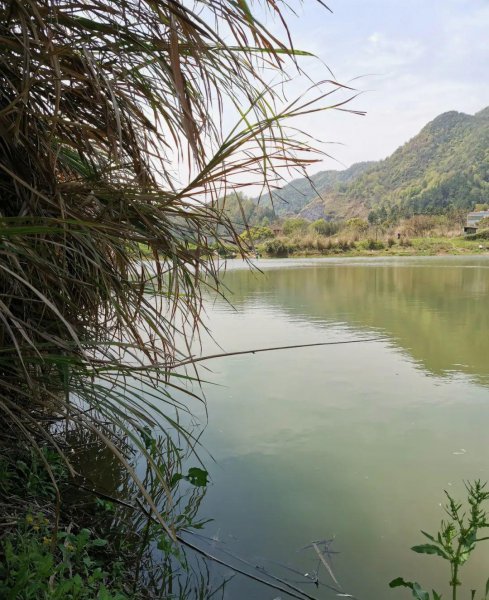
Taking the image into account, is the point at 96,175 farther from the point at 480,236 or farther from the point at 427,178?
the point at 427,178

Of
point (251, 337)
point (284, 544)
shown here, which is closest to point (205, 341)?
point (251, 337)

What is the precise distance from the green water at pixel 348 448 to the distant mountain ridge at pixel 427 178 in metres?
46.7

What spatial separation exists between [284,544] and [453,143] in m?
91.0

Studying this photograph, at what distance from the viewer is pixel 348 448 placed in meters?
1.71

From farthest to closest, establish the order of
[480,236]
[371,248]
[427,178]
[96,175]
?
[427,178]
[480,236]
[371,248]
[96,175]

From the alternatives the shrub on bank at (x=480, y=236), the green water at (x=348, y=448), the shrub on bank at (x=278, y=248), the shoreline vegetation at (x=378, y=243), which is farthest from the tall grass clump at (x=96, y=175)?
the shrub on bank at (x=480, y=236)

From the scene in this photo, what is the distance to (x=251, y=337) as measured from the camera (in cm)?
360

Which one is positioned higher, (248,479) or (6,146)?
(6,146)

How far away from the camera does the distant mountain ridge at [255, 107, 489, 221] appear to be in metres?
58.1

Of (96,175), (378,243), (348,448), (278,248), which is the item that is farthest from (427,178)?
(96,175)

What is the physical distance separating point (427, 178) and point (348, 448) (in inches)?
2951

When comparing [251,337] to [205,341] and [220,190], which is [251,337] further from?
[220,190]

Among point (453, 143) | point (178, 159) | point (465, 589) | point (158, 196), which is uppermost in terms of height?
point (453, 143)

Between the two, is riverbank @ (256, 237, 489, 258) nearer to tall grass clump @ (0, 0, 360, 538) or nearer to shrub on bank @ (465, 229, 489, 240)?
shrub on bank @ (465, 229, 489, 240)
